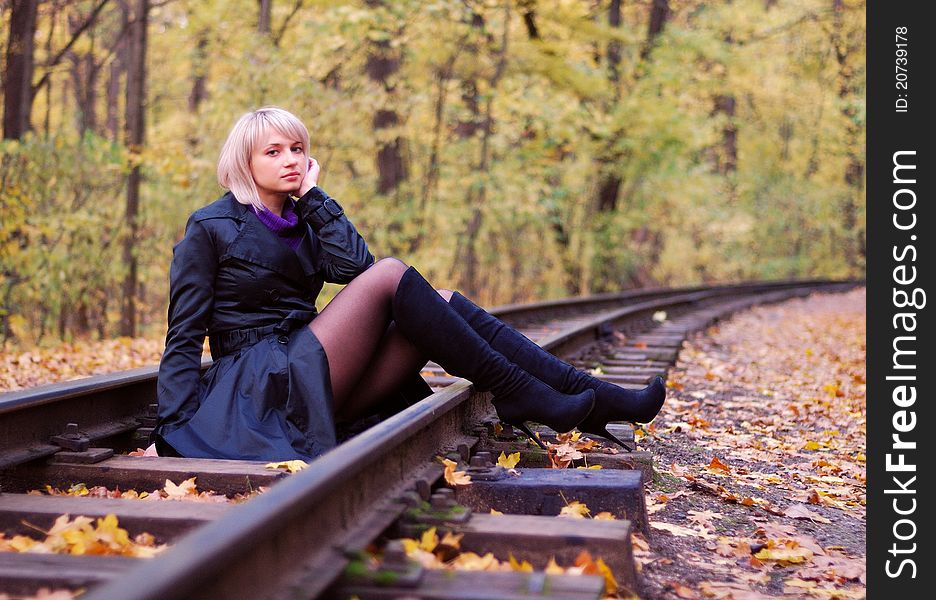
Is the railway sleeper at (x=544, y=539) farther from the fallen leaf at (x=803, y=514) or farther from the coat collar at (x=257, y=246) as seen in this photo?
the coat collar at (x=257, y=246)

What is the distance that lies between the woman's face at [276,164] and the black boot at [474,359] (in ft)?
2.06

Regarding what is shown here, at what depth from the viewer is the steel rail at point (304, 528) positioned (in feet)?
5.39

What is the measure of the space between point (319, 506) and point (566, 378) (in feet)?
5.30

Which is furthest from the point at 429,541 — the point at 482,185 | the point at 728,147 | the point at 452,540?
the point at 728,147

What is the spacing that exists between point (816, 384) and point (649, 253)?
16697 mm

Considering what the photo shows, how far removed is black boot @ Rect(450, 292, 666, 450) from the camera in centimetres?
377

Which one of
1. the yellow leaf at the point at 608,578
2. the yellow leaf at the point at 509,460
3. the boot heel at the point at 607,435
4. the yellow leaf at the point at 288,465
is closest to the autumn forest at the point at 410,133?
the yellow leaf at the point at 288,465

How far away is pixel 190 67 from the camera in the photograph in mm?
18312

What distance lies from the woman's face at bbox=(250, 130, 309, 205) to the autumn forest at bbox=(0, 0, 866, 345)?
602 cm

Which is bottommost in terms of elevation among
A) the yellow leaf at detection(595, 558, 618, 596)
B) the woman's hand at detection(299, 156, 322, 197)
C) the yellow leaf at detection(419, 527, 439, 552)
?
the yellow leaf at detection(595, 558, 618, 596)

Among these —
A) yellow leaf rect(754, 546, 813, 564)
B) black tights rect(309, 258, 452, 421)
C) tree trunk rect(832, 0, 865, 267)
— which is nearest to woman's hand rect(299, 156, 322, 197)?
black tights rect(309, 258, 452, 421)

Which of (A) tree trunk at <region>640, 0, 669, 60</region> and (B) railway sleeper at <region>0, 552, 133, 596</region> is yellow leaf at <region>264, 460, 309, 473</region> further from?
(A) tree trunk at <region>640, 0, 669, 60</region>
